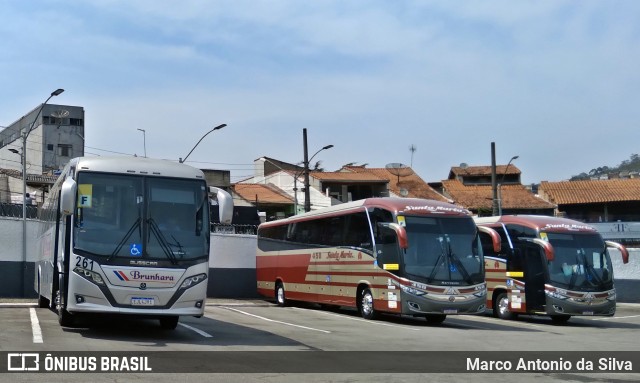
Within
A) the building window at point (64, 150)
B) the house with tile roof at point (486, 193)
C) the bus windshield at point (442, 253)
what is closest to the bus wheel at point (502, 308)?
the bus windshield at point (442, 253)

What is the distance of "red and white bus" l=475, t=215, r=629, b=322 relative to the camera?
23.8 meters

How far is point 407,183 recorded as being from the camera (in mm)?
70000

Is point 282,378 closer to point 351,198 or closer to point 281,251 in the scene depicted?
point 281,251

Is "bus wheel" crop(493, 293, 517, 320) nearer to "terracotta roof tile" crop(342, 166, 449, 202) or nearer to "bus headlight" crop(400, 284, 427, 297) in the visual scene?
"bus headlight" crop(400, 284, 427, 297)

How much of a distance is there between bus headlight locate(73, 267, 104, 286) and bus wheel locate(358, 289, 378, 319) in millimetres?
10387

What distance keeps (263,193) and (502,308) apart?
133ft

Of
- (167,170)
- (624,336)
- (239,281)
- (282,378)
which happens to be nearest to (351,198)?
(239,281)

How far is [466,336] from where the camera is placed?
61.4 ft

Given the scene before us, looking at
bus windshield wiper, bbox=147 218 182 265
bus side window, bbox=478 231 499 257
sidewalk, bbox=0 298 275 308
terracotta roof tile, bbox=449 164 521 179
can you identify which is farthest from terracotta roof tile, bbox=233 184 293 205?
bus windshield wiper, bbox=147 218 182 265

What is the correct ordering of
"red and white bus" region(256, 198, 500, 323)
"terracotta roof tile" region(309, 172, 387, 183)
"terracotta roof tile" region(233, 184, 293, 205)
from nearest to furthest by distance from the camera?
"red and white bus" region(256, 198, 500, 323), "terracotta roof tile" region(233, 184, 293, 205), "terracotta roof tile" region(309, 172, 387, 183)

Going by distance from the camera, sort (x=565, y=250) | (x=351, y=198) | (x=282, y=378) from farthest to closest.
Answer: (x=351, y=198) → (x=565, y=250) → (x=282, y=378)

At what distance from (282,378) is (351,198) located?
5451cm

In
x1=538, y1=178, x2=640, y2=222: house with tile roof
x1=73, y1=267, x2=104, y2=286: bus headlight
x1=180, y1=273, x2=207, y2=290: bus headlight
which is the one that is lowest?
x1=180, y1=273, x2=207, y2=290: bus headlight

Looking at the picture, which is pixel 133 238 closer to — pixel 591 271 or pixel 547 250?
pixel 547 250
